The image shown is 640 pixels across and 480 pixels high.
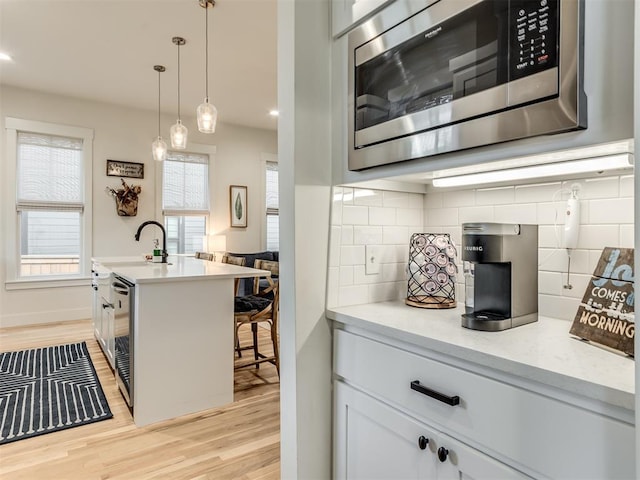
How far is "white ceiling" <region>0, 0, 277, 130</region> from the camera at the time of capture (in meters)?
3.06

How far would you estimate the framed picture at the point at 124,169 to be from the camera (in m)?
5.22

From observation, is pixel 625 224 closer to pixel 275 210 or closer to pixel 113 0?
pixel 113 0

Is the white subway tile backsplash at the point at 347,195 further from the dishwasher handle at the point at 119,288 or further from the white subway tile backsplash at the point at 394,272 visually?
the dishwasher handle at the point at 119,288

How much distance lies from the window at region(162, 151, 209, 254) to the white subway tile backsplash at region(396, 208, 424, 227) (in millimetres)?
4859

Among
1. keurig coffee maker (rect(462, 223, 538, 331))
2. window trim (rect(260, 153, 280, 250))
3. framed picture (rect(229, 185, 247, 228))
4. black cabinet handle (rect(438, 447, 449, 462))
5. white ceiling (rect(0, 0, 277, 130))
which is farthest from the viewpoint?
window trim (rect(260, 153, 280, 250))

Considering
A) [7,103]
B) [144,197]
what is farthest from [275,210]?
[7,103]

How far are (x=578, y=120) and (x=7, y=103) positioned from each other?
19.4 ft

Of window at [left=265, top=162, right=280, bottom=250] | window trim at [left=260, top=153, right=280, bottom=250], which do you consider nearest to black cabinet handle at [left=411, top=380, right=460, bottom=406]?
window trim at [left=260, top=153, right=280, bottom=250]

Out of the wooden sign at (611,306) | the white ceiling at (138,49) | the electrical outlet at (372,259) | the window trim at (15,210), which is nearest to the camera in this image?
the wooden sign at (611,306)

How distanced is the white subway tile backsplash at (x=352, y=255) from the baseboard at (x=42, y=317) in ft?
16.4

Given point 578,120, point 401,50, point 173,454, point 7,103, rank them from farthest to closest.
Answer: point 7,103, point 173,454, point 401,50, point 578,120

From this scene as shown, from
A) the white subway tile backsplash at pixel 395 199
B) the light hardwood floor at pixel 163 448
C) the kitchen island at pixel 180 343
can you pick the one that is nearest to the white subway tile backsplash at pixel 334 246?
the white subway tile backsplash at pixel 395 199

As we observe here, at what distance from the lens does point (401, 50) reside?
1087 mm

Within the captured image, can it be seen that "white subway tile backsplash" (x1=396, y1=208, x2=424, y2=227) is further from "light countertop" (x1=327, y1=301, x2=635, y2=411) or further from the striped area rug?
the striped area rug
